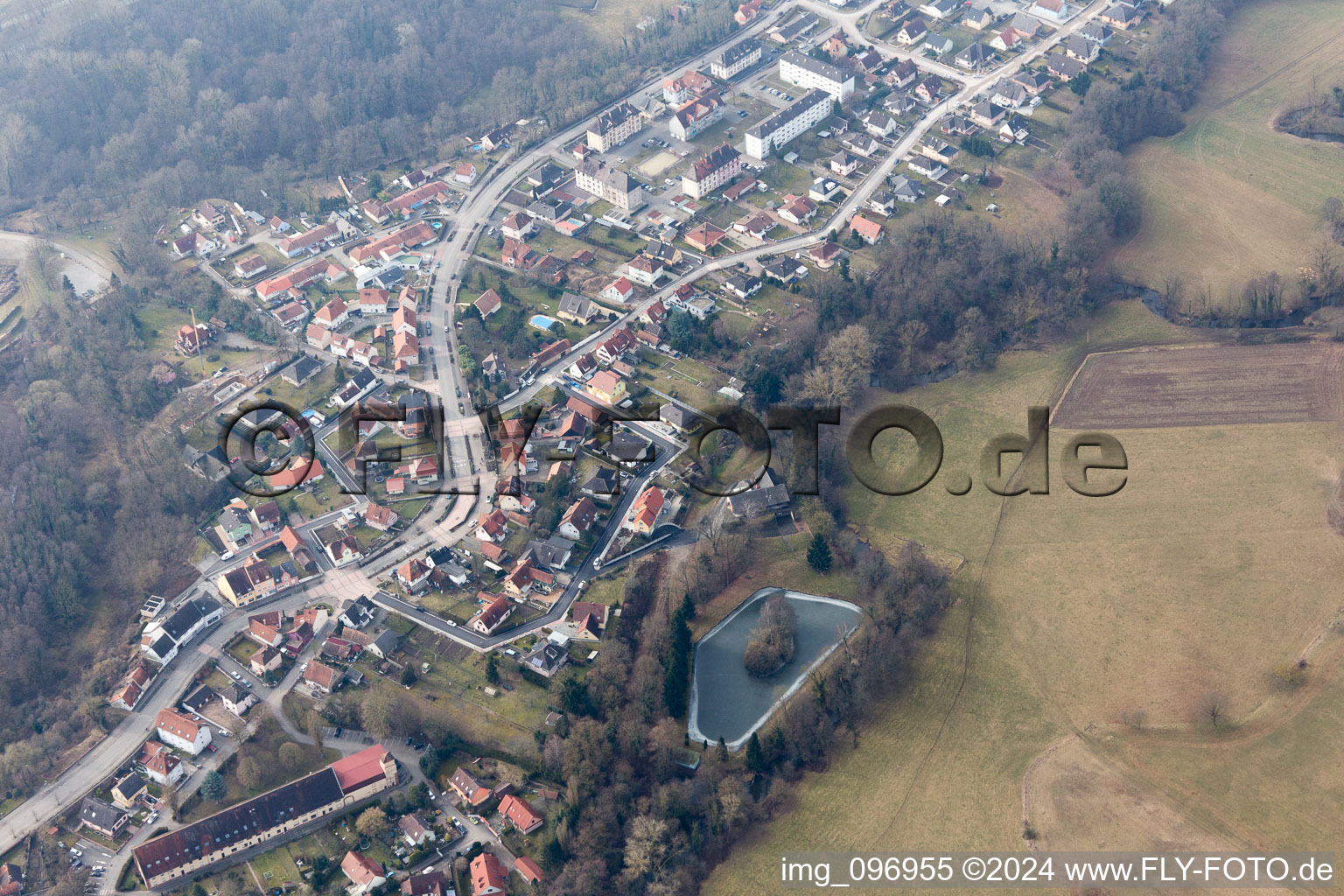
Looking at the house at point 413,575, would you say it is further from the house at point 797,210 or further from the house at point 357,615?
the house at point 797,210

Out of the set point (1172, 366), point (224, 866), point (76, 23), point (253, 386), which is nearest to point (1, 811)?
point (224, 866)

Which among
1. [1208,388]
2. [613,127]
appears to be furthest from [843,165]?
[1208,388]

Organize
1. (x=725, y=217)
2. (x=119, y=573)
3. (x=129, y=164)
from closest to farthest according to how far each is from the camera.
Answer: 1. (x=119, y=573)
2. (x=725, y=217)
3. (x=129, y=164)

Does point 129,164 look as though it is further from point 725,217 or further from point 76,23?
point 725,217

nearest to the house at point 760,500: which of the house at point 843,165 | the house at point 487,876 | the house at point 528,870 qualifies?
the house at point 528,870

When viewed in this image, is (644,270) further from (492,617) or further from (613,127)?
(492,617)

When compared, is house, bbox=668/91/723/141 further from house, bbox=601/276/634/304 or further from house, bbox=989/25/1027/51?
house, bbox=989/25/1027/51
